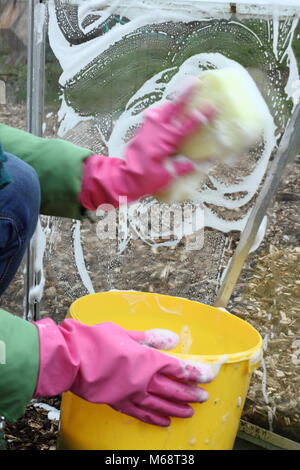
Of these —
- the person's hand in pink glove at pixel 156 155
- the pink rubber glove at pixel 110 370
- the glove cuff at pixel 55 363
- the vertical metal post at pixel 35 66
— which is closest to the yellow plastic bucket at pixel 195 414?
the pink rubber glove at pixel 110 370

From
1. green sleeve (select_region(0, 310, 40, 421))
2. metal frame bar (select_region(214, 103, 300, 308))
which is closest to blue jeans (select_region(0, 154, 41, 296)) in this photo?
green sleeve (select_region(0, 310, 40, 421))

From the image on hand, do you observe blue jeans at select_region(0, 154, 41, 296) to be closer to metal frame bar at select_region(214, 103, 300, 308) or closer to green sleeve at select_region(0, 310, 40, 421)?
green sleeve at select_region(0, 310, 40, 421)

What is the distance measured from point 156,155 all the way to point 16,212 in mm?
227

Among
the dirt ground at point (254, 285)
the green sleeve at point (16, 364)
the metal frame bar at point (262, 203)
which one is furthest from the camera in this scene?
the dirt ground at point (254, 285)

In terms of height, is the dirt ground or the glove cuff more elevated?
the glove cuff

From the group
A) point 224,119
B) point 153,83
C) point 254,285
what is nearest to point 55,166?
point 224,119

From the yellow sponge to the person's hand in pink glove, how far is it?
13mm

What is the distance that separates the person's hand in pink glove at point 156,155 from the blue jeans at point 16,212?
141 mm

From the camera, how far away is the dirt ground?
144cm

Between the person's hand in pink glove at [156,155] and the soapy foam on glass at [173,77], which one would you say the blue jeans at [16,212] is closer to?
the person's hand in pink glove at [156,155]

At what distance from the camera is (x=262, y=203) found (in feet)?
4.54

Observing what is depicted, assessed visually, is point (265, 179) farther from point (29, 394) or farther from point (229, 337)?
point (29, 394)

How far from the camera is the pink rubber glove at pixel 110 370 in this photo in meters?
0.94

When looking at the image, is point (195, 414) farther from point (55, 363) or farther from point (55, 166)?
point (55, 166)
